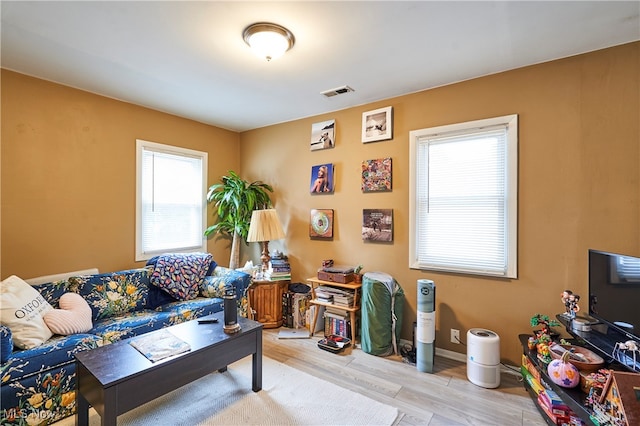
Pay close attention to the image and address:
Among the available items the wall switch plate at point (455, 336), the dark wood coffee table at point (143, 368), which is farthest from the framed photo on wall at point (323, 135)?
the wall switch plate at point (455, 336)

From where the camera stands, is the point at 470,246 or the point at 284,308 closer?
the point at 470,246

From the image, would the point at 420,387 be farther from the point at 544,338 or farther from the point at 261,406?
the point at 261,406

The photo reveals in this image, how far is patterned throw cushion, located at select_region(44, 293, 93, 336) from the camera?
7.17 feet

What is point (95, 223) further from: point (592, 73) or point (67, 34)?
point (592, 73)

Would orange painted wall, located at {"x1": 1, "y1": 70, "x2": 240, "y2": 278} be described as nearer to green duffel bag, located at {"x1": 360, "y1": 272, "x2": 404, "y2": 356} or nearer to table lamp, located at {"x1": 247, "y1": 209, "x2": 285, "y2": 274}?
table lamp, located at {"x1": 247, "y1": 209, "x2": 285, "y2": 274}

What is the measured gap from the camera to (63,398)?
6.43 ft

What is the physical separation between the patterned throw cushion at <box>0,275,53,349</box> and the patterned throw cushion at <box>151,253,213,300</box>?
95 centimetres

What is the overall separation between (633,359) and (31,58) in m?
4.56

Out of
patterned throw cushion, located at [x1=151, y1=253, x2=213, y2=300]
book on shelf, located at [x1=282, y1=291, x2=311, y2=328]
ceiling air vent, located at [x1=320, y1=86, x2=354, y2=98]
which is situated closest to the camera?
ceiling air vent, located at [x1=320, y1=86, x2=354, y2=98]

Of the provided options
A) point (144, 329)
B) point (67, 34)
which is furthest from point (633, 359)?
point (67, 34)

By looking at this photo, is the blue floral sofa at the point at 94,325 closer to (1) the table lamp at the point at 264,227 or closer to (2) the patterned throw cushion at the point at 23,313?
(2) the patterned throw cushion at the point at 23,313

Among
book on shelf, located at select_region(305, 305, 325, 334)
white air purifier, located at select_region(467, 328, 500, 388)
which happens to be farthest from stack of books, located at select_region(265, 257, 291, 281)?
white air purifier, located at select_region(467, 328, 500, 388)

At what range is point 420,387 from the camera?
2.36m

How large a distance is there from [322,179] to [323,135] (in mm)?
542
